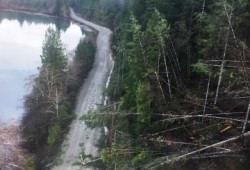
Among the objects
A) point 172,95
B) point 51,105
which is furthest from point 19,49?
point 172,95

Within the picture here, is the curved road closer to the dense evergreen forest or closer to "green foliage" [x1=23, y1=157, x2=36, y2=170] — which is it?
"green foliage" [x1=23, y1=157, x2=36, y2=170]

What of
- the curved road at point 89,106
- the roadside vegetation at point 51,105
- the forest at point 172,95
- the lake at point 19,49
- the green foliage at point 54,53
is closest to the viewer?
the forest at point 172,95

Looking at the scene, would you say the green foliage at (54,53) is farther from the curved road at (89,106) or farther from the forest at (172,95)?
the curved road at (89,106)

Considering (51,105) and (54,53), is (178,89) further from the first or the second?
(54,53)

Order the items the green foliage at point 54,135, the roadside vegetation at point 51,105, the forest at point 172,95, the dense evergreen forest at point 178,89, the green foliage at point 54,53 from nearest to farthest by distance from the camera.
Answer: the forest at point 172,95
the dense evergreen forest at point 178,89
the green foliage at point 54,135
the roadside vegetation at point 51,105
the green foliage at point 54,53

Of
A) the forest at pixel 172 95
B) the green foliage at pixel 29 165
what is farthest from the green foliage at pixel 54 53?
the green foliage at pixel 29 165

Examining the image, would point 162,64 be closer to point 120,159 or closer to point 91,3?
point 120,159

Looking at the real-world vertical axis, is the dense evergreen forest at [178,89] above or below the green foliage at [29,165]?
above
